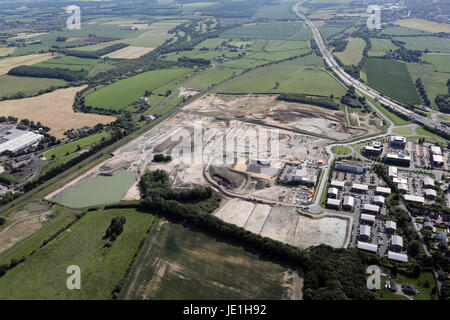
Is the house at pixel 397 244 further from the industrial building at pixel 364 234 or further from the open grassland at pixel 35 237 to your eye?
the open grassland at pixel 35 237

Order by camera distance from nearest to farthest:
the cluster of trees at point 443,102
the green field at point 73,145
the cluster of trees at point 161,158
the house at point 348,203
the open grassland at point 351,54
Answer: the house at point 348,203 < the cluster of trees at point 161,158 < the green field at point 73,145 < the cluster of trees at point 443,102 < the open grassland at point 351,54

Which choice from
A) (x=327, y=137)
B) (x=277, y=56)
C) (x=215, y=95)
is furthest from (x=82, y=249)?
(x=277, y=56)

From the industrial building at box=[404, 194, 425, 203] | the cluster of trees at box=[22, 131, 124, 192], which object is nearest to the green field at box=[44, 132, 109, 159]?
the cluster of trees at box=[22, 131, 124, 192]

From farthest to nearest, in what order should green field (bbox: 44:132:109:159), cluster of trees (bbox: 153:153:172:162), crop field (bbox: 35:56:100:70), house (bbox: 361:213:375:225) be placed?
crop field (bbox: 35:56:100:70)
green field (bbox: 44:132:109:159)
cluster of trees (bbox: 153:153:172:162)
house (bbox: 361:213:375:225)

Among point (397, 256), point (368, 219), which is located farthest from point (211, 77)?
point (397, 256)

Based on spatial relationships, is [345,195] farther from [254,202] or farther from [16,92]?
[16,92]

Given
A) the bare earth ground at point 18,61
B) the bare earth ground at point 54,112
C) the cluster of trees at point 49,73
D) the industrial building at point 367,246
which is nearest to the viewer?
the industrial building at point 367,246

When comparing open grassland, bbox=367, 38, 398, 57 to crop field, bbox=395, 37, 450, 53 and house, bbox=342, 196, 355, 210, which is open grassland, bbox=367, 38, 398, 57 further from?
house, bbox=342, 196, 355, 210

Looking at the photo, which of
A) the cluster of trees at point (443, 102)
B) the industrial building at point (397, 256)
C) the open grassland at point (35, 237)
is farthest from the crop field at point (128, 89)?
the cluster of trees at point (443, 102)
